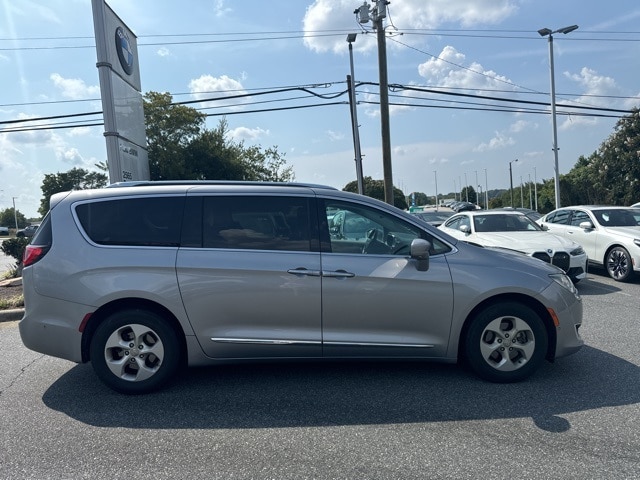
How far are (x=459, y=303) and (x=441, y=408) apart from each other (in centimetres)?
89

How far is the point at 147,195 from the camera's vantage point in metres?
4.52

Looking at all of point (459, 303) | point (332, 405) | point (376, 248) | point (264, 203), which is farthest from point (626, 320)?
point (264, 203)

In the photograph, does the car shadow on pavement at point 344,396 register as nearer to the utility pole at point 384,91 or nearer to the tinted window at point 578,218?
the tinted window at point 578,218

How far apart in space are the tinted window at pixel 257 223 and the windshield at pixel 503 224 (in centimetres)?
676

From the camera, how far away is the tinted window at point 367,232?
443 centimetres

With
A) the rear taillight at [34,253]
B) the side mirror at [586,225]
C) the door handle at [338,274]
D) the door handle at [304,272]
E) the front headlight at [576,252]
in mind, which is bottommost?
the front headlight at [576,252]

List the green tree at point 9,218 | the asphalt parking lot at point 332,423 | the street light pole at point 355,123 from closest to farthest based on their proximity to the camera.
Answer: the asphalt parking lot at point 332,423
the street light pole at point 355,123
the green tree at point 9,218

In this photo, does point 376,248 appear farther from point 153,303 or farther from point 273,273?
point 153,303

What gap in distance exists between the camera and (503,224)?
405 inches

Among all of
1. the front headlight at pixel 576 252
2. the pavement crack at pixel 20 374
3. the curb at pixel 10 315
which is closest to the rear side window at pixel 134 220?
the pavement crack at pixel 20 374

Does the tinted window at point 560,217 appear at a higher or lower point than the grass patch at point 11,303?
higher

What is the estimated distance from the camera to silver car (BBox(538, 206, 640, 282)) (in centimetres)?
954

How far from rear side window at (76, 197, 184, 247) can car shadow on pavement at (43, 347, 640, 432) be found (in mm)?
1350

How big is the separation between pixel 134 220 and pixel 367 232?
6.80 ft
